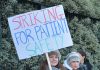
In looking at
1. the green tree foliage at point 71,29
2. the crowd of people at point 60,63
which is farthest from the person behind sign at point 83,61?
the green tree foliage at point 71,29

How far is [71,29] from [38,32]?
533 cm

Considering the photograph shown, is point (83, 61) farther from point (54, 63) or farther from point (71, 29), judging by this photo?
point (71, 29)

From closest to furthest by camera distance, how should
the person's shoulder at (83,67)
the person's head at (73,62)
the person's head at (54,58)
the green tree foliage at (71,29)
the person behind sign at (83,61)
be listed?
the person's head at (54,58) → the person's head at (73,62) → the person's shoulder at (83,67) → the person behind sign at (83,61) → the green tree foliage at (71,29)

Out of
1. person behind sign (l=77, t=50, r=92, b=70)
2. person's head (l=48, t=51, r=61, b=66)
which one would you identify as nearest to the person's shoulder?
person behind sign (l=77, t=50, r=92, b=70)

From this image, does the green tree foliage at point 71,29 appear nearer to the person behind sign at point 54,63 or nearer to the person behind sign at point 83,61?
the person behind sign at point 83,61

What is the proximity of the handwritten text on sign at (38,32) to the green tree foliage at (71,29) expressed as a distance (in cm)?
331

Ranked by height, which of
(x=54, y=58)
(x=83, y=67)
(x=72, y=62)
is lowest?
(x=83, y=67)

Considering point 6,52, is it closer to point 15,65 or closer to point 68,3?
point 15,65

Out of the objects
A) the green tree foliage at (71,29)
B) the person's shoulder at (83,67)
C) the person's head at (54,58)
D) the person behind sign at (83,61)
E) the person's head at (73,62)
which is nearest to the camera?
the person's head at (54,58)

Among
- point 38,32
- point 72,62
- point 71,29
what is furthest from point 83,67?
point 71,29

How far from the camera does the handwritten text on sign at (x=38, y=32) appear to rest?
616 cm

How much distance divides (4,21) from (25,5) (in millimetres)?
845

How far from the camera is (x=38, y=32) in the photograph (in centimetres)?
627

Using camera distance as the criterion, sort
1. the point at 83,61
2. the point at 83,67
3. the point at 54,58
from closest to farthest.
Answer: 1. the point at 54,58
2. the point at 83,67
3. the point at 83,61
